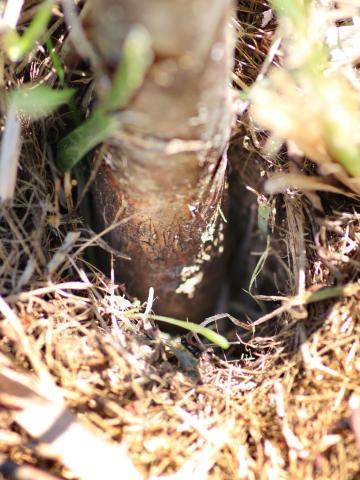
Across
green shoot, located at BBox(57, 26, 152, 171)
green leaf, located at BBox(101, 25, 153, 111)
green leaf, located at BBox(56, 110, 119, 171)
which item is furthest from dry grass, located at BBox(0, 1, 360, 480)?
green leaf, located at BBox(101, 25, 153, 111)

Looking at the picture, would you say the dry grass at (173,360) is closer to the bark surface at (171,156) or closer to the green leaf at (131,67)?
the bark surface at (171,156)

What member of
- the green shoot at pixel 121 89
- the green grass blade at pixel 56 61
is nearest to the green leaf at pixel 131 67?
the green shoot at pixel 121 89

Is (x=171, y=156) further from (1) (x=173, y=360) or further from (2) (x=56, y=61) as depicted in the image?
(1) (x=173, y=360)

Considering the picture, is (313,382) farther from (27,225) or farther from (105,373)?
(27,225)

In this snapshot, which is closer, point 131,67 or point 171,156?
point 131,67

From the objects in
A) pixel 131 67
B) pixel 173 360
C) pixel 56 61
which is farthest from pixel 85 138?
pixel 173 360

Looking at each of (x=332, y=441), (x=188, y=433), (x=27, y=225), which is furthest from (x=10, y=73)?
(x=332, y=441)

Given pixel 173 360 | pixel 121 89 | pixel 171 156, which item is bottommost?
pixel 173 360

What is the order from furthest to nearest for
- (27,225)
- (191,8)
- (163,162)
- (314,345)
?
(27,225) < (314,345) < (163,162) < (191,8)
